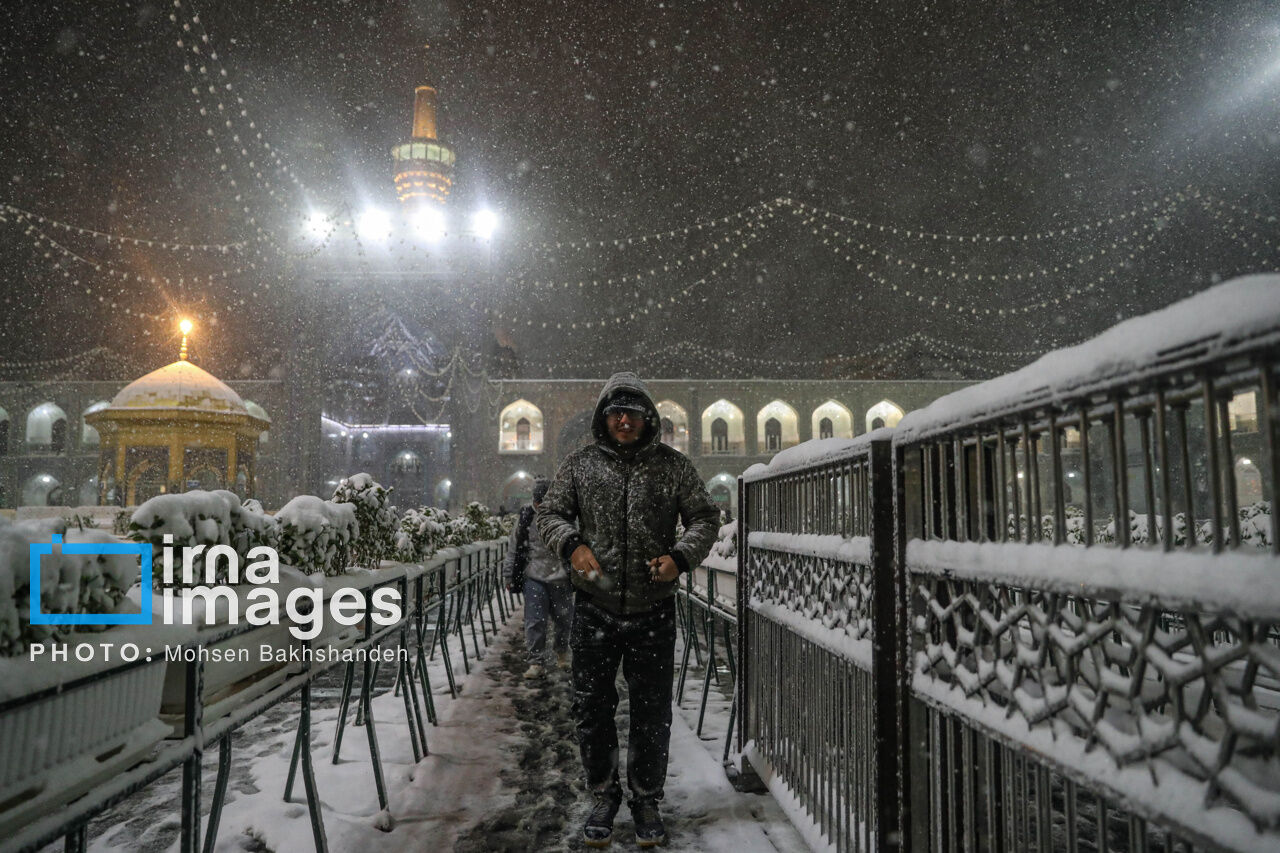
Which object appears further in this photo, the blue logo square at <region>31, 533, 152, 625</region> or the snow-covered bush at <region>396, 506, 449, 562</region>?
the snow-covered bush at <region>396, 506, 449, 562</region>

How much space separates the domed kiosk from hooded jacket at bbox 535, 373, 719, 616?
13.1m

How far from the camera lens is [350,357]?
3628 cm

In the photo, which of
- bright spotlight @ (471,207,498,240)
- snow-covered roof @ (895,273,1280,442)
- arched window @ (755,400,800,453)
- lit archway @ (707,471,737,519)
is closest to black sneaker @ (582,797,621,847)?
snow-covered roof @ (895,273,1280,442)

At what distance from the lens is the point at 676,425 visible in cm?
3641

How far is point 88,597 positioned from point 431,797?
2085 mm

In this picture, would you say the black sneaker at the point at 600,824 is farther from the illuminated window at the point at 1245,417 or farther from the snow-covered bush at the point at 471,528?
the illuminated window at the point at 1245,417

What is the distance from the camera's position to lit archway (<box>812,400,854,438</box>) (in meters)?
36.5

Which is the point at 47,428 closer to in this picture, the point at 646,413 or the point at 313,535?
the point at 313,535

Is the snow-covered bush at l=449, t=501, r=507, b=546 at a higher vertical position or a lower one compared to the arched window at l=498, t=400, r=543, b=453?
lower

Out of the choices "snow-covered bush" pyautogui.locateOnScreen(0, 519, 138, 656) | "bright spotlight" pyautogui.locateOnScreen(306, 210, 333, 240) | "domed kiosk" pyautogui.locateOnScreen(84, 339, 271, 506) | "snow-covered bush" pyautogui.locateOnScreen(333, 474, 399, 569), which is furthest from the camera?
"bright spotlight" pyautogui.locateOnScreen(306, 210, 333, 240)

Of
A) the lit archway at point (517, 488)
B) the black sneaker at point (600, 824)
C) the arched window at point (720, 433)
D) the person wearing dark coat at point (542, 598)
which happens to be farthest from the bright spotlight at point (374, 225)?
the black sneaker at point (600, 824)

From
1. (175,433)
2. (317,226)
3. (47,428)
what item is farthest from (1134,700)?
(47,428)

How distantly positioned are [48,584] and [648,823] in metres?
2.18

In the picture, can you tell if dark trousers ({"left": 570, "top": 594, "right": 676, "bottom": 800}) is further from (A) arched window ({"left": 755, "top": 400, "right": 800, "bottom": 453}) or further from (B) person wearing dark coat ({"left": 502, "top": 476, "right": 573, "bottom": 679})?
(A) arched window ({"left": 755, "top": 400, "right": 800, "bottom": 453})
